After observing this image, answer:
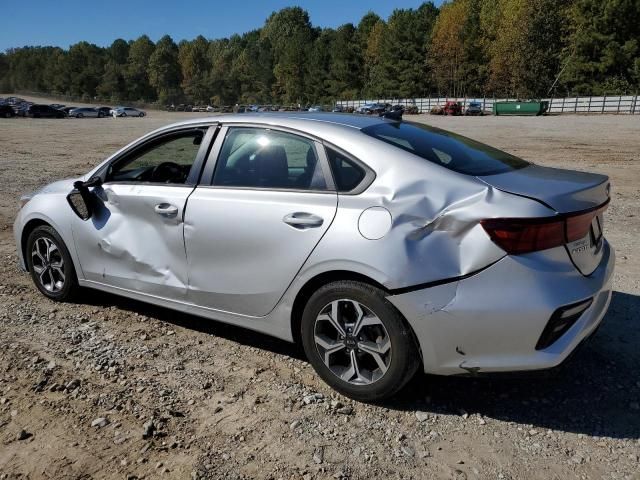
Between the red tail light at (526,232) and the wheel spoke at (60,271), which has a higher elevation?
the red tail light at (526,232)

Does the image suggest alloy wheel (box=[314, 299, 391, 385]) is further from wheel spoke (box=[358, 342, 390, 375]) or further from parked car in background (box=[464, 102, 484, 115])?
parked car in background (box=[464, 102, 484, 115])

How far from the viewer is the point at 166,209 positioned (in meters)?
3.96

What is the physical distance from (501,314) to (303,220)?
1.21m

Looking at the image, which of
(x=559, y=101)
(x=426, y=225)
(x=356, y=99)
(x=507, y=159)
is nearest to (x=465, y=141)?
(x=507, y=159)

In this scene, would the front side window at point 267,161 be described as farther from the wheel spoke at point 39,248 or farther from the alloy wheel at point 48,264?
the wheel spoke at point 39,248

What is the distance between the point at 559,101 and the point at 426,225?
216 feet

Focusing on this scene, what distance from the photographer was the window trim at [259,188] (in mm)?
3410

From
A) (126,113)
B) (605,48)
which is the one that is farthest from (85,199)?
(605,48)

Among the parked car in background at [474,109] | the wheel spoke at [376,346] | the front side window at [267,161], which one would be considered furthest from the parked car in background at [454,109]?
the wheel spoke at [376,346]

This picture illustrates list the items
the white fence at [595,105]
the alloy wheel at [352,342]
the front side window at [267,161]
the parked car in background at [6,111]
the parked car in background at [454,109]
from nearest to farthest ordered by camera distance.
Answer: the alloy wheel at [352,342] → the front side window at [267,161] → the white fence at [595,105] → the parked car in background at [6,111] → the parked car in background at [454,109]

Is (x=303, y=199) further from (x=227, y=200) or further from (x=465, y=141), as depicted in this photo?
(x=465, y=141)

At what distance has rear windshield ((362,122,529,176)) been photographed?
3348 mm

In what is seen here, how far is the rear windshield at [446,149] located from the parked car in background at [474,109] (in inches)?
2407

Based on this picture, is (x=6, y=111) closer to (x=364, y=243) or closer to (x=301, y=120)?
(x=301, y=120)
